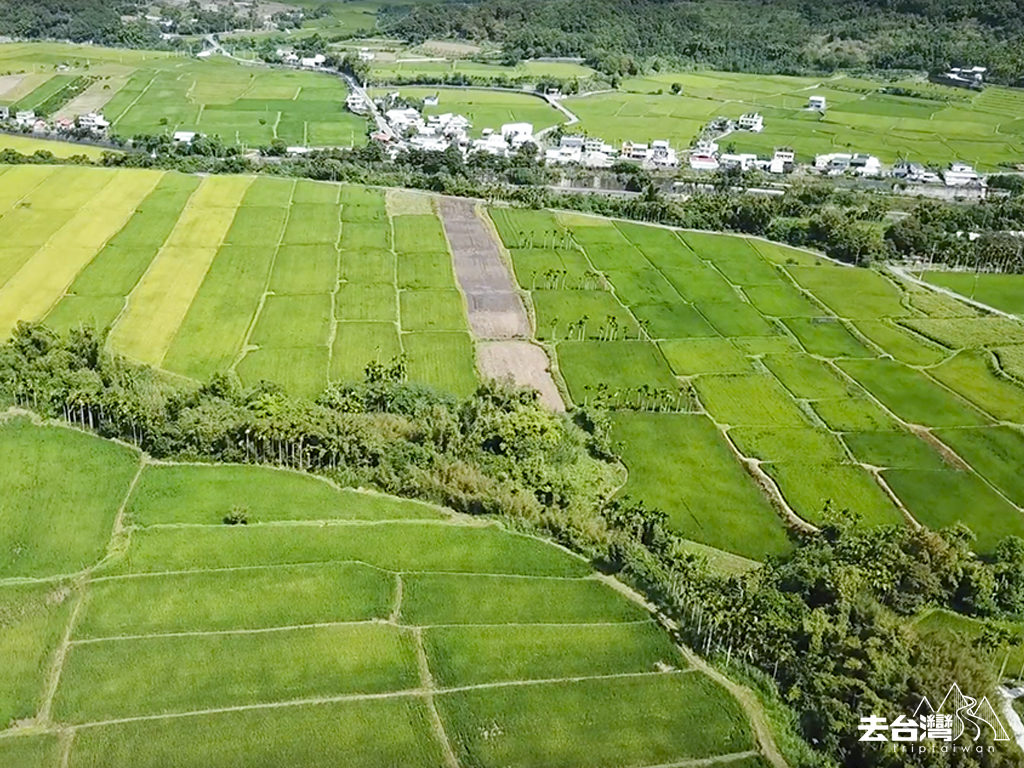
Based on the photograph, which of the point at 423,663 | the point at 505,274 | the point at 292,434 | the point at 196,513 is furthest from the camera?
the point at 505,274

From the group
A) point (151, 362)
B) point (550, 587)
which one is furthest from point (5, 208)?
point (550, 587)

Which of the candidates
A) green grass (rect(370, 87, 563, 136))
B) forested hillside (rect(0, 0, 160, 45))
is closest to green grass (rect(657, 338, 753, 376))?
green grass (rect(370, 87, 563, 136))

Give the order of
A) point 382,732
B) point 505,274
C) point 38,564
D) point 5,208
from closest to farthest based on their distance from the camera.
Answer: point 382,732 → point 38,564 → point 505,274 → point 5,208

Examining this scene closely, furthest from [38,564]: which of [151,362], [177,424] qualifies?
[151,362]

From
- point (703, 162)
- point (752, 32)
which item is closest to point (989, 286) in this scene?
point (703, 162)

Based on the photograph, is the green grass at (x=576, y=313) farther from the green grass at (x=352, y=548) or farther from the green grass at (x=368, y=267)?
the green grass at (x=352, y=548)

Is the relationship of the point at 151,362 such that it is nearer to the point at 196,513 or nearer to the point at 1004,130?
the point at 196,513

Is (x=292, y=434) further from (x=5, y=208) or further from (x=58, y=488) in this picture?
(x=5, y=208)

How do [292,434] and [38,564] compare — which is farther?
[292,434]
